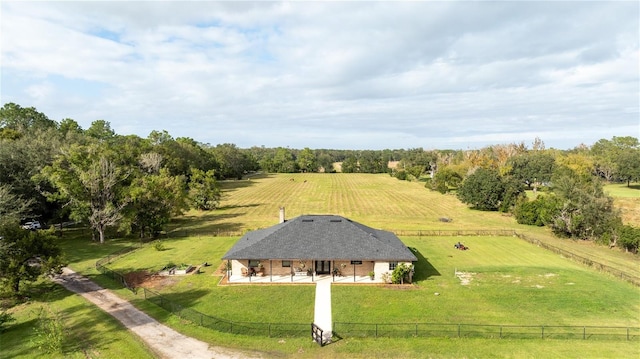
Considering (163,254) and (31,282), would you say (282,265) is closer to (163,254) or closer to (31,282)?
(163,254)

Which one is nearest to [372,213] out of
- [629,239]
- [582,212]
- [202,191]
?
[582,212]

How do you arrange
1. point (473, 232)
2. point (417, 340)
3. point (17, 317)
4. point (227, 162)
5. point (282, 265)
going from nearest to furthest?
1. point (417, 340)
2. point (17, 317)
3. point (282, 265)
4. point (473, 232)
5. point (227, 162)

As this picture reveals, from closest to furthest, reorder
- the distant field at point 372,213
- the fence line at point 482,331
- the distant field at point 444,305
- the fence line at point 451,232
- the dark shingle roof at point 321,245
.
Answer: the distant field at point 444,305
the fence line at point 482,331
the dark shingle roof at point 321,245
the distant field at point 372,213
the fence line at point 451,232

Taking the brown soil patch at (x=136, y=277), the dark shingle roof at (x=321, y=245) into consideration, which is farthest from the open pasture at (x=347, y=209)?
the dark shingle roof at (x=321, y=245)

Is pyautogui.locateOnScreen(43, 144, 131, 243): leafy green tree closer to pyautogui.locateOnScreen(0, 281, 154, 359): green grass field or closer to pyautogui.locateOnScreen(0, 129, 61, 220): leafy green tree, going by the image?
pyautogui.locateOnScreen(0, 129, 61, 220): leafy green tree

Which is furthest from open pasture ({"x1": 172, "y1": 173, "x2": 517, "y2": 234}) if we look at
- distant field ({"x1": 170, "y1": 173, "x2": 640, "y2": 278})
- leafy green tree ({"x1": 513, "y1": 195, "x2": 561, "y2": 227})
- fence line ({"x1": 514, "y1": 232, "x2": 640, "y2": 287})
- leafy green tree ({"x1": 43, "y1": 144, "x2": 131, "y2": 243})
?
leafy green tree ({"x1": 43, "y1": 144, "x2": 131, "y2": 243})

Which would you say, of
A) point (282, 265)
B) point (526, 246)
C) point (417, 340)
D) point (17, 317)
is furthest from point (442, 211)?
point (17, 317)

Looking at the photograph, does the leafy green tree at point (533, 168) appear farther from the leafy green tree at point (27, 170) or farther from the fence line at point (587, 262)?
the leafy green tree at point (27, 170)

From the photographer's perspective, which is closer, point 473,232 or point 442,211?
point 473,232
